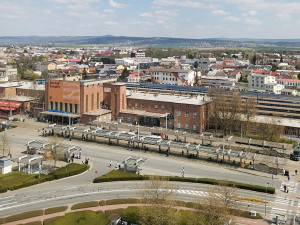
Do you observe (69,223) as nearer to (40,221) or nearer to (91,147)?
(40,221)

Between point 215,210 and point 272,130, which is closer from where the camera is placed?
point 215,210

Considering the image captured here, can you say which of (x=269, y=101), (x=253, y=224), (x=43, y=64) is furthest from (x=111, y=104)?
(x=43, y=64)

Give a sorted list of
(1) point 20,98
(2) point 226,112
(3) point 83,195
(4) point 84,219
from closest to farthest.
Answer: (4) point 84,219, (3) point 83,195, (2) point 226,112, (1) point 20,98

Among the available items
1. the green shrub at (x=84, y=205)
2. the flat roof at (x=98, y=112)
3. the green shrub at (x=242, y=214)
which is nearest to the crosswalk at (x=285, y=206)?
the green shrub at (x=242, y=214)

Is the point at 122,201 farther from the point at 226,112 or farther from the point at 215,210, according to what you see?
the point at 226,112

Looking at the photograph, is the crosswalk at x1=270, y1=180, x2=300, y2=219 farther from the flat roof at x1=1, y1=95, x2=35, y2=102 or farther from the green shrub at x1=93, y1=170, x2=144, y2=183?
the flat roof at x1=1, y1=95, x2=35, y2=102

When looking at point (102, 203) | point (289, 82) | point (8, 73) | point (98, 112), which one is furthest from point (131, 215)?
point (8, 73)

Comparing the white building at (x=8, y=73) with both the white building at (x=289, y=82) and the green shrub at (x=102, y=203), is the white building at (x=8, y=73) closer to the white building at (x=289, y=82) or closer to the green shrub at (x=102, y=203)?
the white building at (x=289, y=82)
